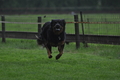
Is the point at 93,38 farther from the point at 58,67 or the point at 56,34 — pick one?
the point at 58,67

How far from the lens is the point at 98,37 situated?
15273 millimetres

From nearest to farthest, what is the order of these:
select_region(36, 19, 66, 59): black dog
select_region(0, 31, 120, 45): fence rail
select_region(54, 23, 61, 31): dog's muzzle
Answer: select_region(54, 23, 61, 31): dog's muzzle
select_region(36, 19, 66, 59): black dog
select_region(0, 31, 120, 45): fence rail

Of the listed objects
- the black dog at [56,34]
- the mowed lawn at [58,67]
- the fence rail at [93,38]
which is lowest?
the mowed lawn at [58,67]

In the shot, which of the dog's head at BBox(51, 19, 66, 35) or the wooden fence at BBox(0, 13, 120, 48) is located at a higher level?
the dog's head at BBox(51, 19, 66, 35)
